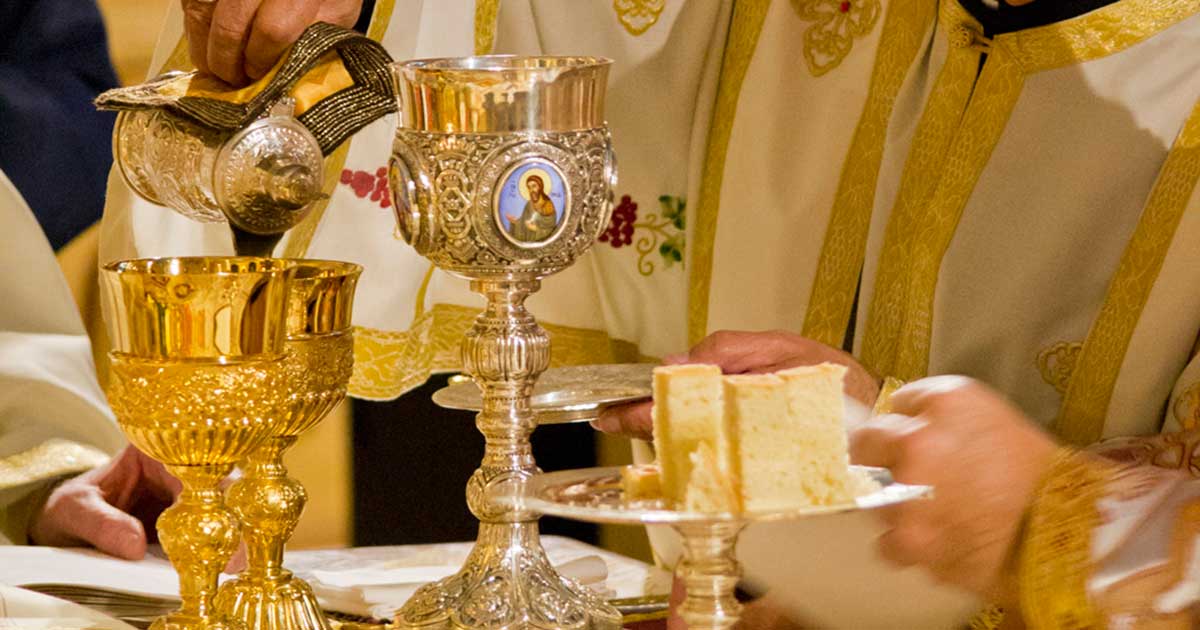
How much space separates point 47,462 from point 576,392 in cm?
70

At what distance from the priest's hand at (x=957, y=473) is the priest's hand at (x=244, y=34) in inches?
18.8

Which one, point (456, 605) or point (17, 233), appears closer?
point (456, 605)

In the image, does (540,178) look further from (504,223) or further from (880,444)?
(880,444)

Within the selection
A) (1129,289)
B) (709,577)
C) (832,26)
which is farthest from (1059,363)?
(709,577)

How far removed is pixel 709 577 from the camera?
2.29ft

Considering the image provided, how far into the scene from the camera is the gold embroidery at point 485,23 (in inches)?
59.4

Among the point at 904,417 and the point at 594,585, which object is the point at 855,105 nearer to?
the point at 594,585

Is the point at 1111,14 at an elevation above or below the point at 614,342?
above

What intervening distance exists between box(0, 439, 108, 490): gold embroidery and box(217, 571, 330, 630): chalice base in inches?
20.8

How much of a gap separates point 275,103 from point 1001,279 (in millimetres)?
606

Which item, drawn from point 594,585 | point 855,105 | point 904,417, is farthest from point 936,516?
point 855,105

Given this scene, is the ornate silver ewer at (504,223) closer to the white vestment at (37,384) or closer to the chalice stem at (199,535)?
the chalice stem at (199,535)

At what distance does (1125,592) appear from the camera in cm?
82

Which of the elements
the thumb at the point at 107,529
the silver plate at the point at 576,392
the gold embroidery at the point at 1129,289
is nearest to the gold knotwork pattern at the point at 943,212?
the gold embroidery at the point at 1129,289
